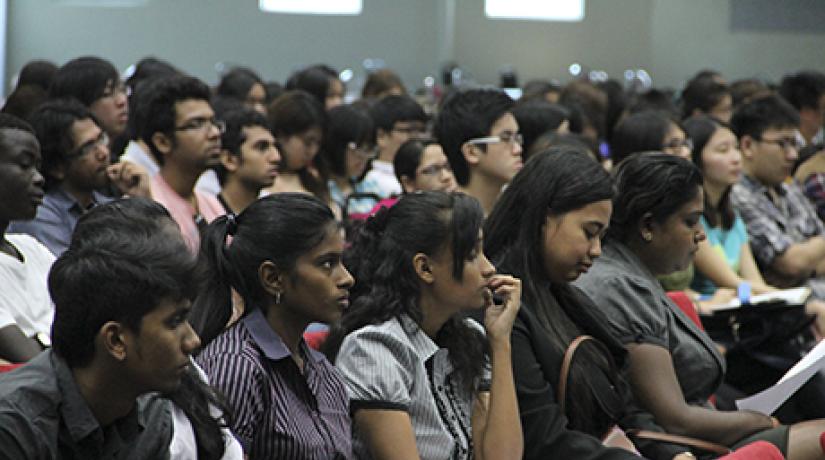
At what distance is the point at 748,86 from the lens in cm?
900

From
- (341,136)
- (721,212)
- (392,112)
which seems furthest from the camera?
(392,112)

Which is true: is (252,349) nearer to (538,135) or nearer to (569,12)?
(538,135)

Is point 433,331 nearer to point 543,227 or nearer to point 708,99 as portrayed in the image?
point 543,227

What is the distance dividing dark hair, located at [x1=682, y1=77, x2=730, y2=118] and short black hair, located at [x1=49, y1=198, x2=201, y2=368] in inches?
243

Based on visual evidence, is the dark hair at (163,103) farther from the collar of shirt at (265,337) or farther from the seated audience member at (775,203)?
the seated audience member at (775,203)

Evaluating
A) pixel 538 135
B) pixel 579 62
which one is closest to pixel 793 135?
pixel 538 135

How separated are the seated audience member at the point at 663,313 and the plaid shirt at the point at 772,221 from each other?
6.31ft

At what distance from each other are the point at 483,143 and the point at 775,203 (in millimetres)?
1632

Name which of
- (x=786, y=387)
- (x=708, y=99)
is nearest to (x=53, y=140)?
(x=786, y=387)

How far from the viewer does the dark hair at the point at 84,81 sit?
5129 mm

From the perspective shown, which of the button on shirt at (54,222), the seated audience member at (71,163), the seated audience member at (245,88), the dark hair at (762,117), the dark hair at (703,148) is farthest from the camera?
the seated audience member at (245,88)

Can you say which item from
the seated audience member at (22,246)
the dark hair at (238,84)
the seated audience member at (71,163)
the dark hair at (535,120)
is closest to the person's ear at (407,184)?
the dark hair at (535,120)

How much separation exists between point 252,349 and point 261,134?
242cm

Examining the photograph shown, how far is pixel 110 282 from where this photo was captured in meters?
1.94
